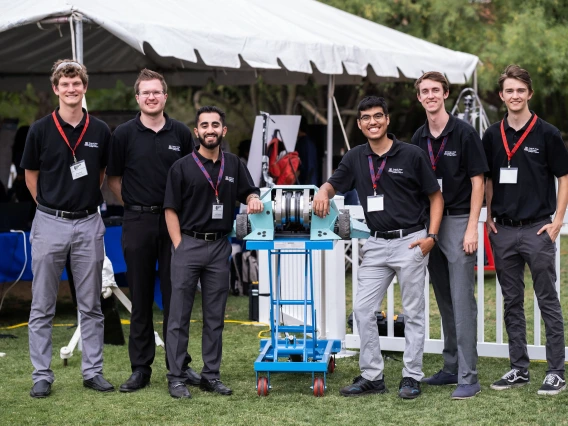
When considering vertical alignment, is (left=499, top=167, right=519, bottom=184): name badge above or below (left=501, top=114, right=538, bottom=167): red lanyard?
below

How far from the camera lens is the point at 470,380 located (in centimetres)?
559

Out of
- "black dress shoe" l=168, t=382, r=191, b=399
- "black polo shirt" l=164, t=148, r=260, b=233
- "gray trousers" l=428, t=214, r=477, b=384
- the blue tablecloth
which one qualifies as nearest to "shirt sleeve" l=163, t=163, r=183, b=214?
"black polo shirt" l=164, t=148, r=260, b=233

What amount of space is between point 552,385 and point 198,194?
7.67ft

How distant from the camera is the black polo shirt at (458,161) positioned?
5.49 metres

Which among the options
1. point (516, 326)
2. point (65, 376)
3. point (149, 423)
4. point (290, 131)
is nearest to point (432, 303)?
point (290, 131)

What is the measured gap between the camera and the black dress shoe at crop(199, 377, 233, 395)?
5679 mm

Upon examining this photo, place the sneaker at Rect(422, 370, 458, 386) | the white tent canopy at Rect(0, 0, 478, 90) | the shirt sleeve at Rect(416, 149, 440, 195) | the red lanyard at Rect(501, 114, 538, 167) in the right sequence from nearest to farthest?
the shirt sleeve at Rect(416, 149, 440, 195)
the red lanyard at Rect(501, 114, 538, 167)
the sneaker at Rect(422, 370, 458, 386)
the white tent canopy at Rect(0, 0, 478, 90)

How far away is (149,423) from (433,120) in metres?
2.36

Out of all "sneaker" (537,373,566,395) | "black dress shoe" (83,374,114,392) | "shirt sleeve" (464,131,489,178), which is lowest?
"black dress shoe" (83,374,114,392)

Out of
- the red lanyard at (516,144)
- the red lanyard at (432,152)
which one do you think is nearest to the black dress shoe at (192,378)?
the red lanyard at (432,152)

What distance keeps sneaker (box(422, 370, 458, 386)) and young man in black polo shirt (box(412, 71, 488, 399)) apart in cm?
25

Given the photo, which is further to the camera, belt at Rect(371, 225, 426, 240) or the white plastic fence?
the white plastic fence

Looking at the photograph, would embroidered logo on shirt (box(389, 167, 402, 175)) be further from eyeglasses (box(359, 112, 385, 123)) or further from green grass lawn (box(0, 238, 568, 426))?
green grass lawn (box(0, 238, 568, 426))

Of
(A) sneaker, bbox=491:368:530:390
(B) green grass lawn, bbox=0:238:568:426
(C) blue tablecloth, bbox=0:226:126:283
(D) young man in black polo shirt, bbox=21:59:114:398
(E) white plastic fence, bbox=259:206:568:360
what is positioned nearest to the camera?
(B) green grass lawn, bbox=0:238:568:426
